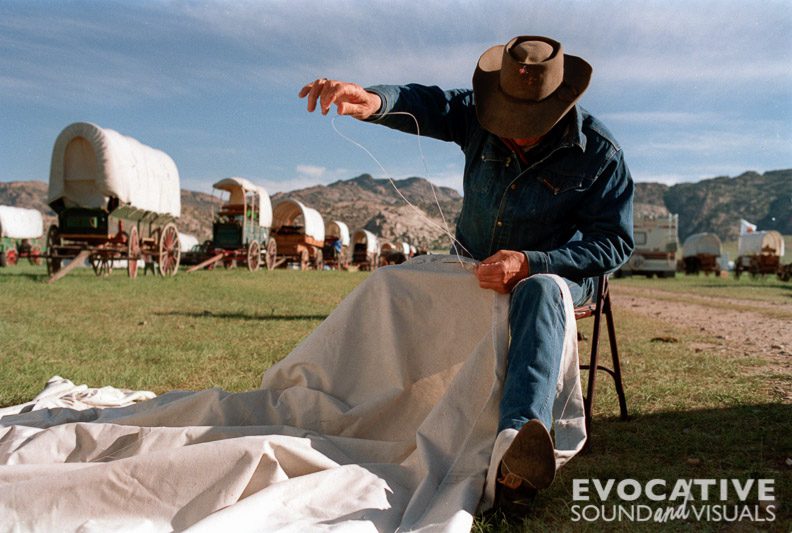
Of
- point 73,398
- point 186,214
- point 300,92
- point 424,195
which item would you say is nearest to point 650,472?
point 424,195

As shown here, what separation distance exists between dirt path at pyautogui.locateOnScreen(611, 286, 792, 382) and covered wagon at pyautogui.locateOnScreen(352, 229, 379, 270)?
2579 centimetres

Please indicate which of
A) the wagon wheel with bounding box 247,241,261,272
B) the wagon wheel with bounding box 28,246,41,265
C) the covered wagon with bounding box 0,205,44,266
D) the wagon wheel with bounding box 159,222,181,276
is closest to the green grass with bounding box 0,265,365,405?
the wagon wheel with bounding box 28,246,41,265

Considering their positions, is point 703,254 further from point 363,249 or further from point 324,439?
point 324,439

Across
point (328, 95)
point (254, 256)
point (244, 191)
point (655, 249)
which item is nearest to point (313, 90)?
point (328, 95)

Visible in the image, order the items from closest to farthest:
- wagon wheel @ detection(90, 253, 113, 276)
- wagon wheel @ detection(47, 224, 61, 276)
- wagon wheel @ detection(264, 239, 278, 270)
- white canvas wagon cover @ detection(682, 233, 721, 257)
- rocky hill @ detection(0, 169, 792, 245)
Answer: wagon wheel @ detection(47, 224, 61, 276) < wagon wheel @ detection(90, 253, 113, 276) < wagon wheel @ detection(264, 239, 278, 270) < white canvas wagon cover @ detection(682, 233, 721, 257) < rocky hill @ detection(0, 169, 792, 245)

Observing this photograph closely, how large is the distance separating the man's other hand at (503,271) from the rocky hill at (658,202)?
74046mm

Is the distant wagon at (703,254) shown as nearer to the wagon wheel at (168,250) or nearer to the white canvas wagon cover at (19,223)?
the wagon wheel at (168,250)

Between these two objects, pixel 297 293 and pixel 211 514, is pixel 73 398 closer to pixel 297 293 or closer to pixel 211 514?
pixel 211 514

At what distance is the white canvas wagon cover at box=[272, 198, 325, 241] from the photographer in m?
25.4

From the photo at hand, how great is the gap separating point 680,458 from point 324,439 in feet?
4.37

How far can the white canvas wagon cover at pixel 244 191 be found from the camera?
1983 cm

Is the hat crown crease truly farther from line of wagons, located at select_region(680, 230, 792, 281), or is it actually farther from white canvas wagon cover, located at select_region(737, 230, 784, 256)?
white canvas wagon cover, located at select_region(737, 230, 784, 256)

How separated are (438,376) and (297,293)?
341 inches

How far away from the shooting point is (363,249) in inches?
1494
